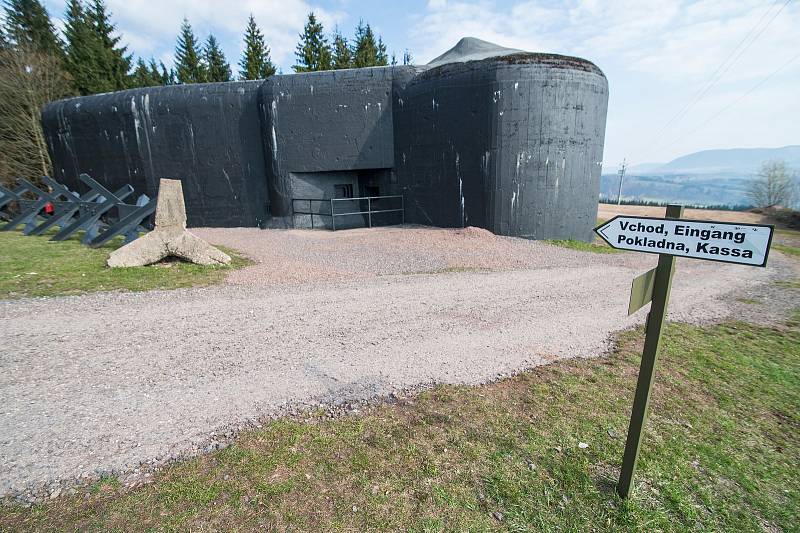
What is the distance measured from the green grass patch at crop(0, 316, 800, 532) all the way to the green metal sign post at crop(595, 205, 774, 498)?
0.44 meters

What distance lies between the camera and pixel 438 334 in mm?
5148

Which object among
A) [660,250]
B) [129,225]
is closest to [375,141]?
[129,225]

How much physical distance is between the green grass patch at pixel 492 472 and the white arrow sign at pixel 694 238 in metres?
1.77

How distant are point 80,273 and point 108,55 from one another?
30869 mm

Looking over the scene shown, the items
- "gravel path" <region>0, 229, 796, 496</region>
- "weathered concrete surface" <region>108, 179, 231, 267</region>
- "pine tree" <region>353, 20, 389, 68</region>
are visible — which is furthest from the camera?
"pine tree" <region>353, 20, 389, 68</region>

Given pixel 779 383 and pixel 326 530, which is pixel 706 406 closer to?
pixel 779 383

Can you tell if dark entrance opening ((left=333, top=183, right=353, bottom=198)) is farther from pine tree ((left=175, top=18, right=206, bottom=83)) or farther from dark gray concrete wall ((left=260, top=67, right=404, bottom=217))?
pine tree ((left=175, top=18, right=206, bottom=83))

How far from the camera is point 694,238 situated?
218cm

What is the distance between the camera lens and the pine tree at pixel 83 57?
1044 inches

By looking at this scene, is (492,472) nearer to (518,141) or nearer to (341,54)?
(518,141)

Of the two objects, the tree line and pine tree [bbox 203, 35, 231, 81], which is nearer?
the tree line

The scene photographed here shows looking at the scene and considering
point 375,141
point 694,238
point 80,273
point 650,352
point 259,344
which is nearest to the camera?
point 694,238

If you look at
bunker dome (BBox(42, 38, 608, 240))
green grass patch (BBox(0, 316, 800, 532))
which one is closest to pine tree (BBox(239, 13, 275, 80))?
bunker dome (BBox(42, 38, 608, 240))

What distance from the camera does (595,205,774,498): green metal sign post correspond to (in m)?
2.03
